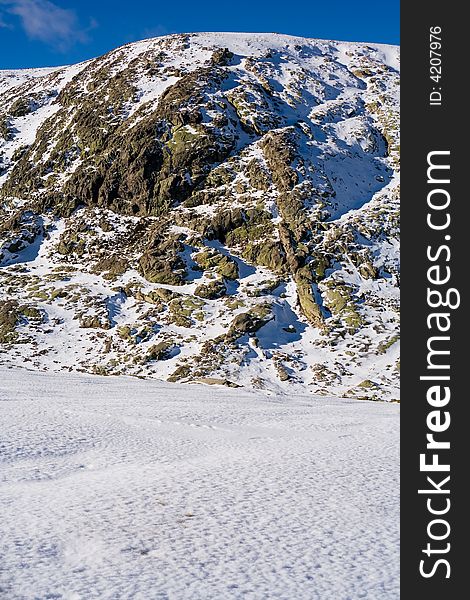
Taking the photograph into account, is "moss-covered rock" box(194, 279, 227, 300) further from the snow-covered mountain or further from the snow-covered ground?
the snow-covered ground

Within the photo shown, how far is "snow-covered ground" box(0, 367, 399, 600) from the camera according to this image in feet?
9.89

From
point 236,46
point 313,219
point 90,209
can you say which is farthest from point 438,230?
point 236,46

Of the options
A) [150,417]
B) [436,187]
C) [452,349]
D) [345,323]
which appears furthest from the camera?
[345,323]

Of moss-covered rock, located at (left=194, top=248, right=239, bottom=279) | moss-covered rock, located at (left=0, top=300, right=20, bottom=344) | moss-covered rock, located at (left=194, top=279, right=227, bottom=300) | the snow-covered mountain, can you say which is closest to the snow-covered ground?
the snow-covered mountain

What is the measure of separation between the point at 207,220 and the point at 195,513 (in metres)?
35.2

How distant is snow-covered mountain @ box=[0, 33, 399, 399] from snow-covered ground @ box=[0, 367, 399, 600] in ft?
51.1

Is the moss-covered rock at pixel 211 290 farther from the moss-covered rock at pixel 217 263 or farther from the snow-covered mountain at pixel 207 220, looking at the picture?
the moss-covered rock at pixel 217 263

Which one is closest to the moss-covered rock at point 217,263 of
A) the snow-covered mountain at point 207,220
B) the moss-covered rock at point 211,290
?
the snow-covered mountain at point 207,220

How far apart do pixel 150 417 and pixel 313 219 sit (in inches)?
1187

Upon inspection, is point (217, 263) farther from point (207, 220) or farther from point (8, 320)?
point (8, 320)

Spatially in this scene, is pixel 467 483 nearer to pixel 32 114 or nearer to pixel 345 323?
pixel 345 323

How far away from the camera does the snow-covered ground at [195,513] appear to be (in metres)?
3.01

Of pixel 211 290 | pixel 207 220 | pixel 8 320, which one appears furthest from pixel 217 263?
pixel 8 320

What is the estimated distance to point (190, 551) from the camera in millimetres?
3389
